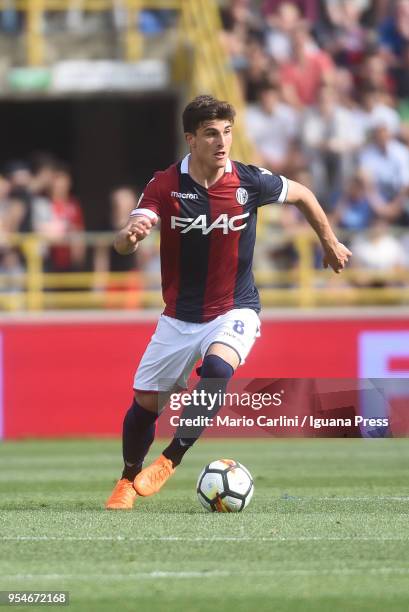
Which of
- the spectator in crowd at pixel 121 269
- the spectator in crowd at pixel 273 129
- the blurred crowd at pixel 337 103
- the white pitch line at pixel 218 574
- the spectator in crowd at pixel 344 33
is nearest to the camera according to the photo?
the white pitch line at pixel 218 574

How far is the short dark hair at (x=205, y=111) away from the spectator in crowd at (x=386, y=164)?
32.5 ft

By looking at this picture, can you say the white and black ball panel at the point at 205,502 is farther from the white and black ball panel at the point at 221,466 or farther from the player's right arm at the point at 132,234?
the player's right arm at the point at 132,234

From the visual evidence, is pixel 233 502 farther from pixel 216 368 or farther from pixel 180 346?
pixel 180 346

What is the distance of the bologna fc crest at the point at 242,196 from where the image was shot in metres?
8.48

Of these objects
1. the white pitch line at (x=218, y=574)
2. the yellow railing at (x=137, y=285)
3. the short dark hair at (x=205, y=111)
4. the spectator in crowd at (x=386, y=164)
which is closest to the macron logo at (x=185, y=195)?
the short dark hair at (x=205, y=111)

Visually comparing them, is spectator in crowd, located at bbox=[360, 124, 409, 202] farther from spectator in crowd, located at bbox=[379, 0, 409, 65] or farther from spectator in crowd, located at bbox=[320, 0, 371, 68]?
spectator in crowd, located at bbox=[379, 0, 409, 65]

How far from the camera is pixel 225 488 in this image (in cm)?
827

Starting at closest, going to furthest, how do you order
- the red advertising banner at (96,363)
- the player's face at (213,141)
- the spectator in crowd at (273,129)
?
1. the player's face at (213,141)
2. the red advertising banner at (96,363)
3. the spectator in crowd at (273,129)

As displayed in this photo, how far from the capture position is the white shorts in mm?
8453

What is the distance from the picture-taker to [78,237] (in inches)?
697

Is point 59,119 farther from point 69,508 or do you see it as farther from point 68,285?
point 69,508

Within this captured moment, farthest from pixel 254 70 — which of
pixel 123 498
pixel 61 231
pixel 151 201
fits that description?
pixel 123 498

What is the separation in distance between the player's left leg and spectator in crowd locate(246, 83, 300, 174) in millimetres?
10146


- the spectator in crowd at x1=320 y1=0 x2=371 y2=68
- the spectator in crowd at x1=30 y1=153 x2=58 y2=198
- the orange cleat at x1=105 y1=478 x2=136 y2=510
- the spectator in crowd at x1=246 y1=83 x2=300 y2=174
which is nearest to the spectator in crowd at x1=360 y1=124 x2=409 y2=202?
the spectator in crowd at x1=246 y1=83 x2=300 y2=174
